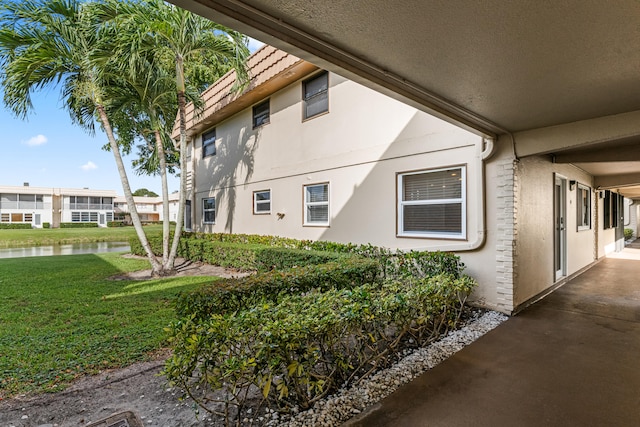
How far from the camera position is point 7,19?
6.97 m

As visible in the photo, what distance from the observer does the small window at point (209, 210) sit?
12891 millimetres

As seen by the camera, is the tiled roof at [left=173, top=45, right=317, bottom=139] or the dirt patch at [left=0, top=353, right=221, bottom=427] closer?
the dirt patch at [left=0, top=353, right=221, bottom=427]

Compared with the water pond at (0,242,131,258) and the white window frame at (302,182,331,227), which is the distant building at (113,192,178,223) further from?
the white window frame at (302,182,331,227)

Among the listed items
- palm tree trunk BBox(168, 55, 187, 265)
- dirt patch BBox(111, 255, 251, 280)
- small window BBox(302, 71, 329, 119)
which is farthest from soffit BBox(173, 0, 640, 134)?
palm tree trunk BBox(168, 55, 187, 265)

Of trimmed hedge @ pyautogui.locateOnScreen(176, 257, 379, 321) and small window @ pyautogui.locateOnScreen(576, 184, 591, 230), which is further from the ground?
small window @ pyautogui.locateOnScreen(576, 184, 591, 230)

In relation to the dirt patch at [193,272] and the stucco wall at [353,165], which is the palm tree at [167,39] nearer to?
the stucco wall at [353,165]

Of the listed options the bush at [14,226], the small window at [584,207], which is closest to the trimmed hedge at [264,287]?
the small window at [584,207]

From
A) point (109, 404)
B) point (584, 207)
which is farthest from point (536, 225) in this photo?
point (109, 404)

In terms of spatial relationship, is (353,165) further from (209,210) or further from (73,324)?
(209,210)

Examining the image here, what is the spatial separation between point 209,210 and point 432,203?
983 centimetres

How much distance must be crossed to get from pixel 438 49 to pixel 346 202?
16.4 ft

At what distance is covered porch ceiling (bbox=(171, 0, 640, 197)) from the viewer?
6.77ft

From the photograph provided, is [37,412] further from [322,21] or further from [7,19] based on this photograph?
[7,19]

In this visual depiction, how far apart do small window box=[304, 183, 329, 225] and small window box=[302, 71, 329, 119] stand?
1.92m
